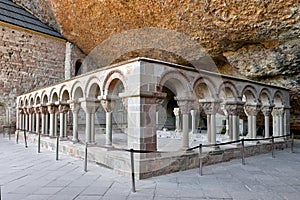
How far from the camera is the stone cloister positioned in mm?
3840

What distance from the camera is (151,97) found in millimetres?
3936

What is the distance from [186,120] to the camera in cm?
466

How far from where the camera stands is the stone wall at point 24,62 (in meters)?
10.3

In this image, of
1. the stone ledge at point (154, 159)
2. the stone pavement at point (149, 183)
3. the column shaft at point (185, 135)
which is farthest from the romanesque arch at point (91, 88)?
the column shaft at point (185, 135)

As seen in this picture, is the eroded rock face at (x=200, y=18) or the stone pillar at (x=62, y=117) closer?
the eroded rock face at (x=200, y=18)

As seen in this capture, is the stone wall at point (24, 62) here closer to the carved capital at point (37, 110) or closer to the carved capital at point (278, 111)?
the carved capital at point (37, 110)

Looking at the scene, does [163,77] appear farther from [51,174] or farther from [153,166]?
[51,174]

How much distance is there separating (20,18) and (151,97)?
10238 millimetres

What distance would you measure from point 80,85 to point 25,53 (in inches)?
277

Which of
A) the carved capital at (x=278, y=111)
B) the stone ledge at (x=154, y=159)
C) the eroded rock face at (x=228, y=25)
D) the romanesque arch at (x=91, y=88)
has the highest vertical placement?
the eroded rock face at (x=228, y=25)

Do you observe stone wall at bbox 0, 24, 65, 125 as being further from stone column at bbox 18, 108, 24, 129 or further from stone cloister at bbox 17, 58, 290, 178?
stone cloister at bbox 17, 58, 290, 178

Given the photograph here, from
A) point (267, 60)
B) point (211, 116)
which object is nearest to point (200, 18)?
point (267, 60)

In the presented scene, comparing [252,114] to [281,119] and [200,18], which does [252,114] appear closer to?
[281,119]

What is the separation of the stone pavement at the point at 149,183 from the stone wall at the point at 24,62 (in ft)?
22.1
